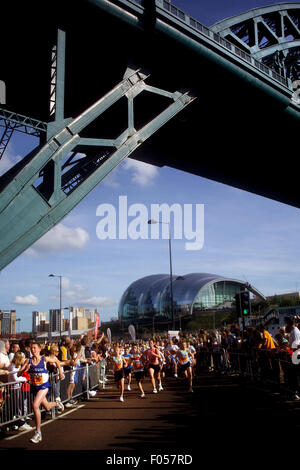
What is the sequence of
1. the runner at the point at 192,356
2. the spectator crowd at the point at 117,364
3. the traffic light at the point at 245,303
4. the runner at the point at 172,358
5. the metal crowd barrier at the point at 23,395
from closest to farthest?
the metal crowd barrier at the point at 23,395
the spectator crowd at the point at 117,364
the runner at the point at 192,356
the traffic light at the point at 245,303
the runner at the point at 172,358

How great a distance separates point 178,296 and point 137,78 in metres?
89.6

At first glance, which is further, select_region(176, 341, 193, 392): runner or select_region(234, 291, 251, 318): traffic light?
select_region(234, 291, 251, 318): traffic light

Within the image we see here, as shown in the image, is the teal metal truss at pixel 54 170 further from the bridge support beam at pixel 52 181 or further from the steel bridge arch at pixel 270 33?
the steel bridge arch at pixel 270 33

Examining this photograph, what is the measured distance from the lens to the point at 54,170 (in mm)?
10531

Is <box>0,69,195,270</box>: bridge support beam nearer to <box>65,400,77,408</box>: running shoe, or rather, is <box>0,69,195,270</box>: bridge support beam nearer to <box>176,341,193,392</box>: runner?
<box>65,400,77,408</box>: running shoe

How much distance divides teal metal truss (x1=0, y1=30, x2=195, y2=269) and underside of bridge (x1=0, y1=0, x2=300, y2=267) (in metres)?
0.09

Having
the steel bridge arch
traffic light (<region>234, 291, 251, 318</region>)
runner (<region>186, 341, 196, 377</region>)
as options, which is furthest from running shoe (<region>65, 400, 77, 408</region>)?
the steel bridge arch

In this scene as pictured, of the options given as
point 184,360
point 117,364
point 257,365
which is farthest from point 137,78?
point 257,365

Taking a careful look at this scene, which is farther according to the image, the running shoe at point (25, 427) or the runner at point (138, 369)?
the runner at point (138, 369)

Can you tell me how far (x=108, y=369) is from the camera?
28391 mm

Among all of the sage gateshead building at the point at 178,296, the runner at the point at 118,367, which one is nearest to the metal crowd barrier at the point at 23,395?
the runner at the point at 118,367

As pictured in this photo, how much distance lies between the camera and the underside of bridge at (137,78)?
1188 cm

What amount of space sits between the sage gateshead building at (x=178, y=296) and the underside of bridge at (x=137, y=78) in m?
75.1

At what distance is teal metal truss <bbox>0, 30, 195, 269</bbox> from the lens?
9.63 meters
